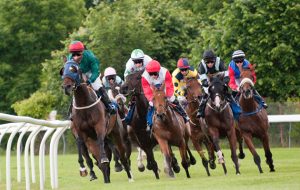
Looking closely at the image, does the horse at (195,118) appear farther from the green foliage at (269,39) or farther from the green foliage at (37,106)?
the green foliage at (37,106)

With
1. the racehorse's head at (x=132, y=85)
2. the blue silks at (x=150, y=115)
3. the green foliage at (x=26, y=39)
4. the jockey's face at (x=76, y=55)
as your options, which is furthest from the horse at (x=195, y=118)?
the green foliage at (x=26, y=39)

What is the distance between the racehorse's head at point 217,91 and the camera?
1769cm

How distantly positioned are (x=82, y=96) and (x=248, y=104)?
11.8 feet

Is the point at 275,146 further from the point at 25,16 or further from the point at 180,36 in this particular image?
the point at 25,16

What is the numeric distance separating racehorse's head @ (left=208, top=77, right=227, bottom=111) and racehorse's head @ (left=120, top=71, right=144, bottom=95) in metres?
1.33

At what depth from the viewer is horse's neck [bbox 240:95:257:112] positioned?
18.5 meters

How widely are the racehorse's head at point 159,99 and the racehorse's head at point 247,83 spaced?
1.71m

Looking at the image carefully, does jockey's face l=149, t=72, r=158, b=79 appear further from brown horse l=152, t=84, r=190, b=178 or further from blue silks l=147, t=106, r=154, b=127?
blue silks l=147, t=106, r=154, b=127

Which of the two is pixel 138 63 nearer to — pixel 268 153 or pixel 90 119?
pixel 90 119

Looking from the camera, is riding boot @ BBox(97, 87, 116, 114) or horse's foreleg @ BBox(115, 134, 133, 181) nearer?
riding boot @ BBox(97, 87, 116, 114)

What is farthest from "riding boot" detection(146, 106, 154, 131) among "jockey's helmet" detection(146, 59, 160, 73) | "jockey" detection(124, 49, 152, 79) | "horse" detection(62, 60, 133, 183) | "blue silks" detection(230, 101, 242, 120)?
"blue silks" detection(230, 101, 242, 120)

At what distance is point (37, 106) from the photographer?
41.7 metres

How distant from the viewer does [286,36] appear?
3591 cm

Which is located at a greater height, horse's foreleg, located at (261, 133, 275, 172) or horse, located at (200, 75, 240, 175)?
horse, located at (200, 75, 240, 175)
